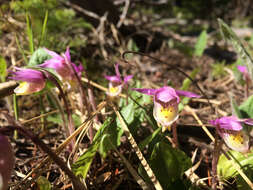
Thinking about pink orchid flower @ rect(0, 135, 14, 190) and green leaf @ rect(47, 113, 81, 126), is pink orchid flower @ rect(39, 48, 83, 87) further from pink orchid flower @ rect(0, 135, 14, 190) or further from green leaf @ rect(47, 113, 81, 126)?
pink orchid flower @ rect(0, 135, 14, 190)

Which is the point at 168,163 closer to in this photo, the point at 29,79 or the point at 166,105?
the point at 166,105

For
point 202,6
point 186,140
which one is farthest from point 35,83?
point 202,6

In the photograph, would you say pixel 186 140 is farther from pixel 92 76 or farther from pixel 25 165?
pixel 92 76

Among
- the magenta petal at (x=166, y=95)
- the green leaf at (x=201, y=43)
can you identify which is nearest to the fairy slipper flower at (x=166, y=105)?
the magenta petal at (x=166, y=95)

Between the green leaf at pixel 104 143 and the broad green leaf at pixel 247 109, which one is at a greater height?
the broad green leaf at pixel 247 109

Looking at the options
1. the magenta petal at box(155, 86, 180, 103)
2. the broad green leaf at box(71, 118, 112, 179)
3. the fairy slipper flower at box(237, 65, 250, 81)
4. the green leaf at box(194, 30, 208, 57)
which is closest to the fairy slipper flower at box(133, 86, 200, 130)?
the magenta petal at box(155, 86, 180, 103)

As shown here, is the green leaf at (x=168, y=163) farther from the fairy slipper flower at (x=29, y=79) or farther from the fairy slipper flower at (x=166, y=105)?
the fairy slipper flower at (x=29, y=79)

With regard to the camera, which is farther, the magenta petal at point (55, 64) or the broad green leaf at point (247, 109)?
the magenta petal at point (55, 64)

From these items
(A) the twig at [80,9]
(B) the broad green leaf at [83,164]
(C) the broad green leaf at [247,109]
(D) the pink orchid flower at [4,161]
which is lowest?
(B) the broad green leaf at [83,164]
